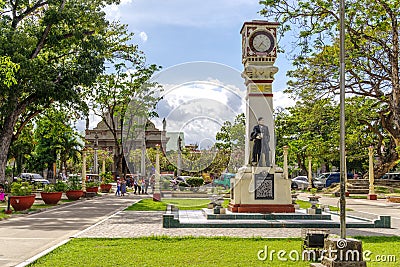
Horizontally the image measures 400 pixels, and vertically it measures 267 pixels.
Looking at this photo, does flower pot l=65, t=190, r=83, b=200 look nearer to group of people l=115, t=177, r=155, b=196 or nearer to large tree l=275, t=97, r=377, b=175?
group of people l=115, t=177, r=155, b=196

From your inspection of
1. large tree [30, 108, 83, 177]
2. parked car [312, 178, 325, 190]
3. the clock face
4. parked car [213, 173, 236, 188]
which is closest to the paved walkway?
parked car [213, 173, 236, 188]

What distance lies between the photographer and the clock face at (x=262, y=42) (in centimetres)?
1753

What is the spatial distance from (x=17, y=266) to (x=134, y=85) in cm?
2880

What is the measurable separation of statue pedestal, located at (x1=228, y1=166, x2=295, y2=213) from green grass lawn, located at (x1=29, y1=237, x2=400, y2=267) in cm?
480

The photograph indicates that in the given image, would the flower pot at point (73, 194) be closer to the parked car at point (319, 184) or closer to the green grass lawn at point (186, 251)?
the green grass lawn at point (186, 251)

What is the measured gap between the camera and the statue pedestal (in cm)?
1623

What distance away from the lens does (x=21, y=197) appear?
19.0 metres

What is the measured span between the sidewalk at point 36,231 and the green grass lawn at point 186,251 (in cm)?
63

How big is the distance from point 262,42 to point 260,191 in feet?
17.8

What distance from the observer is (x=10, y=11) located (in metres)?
25.4

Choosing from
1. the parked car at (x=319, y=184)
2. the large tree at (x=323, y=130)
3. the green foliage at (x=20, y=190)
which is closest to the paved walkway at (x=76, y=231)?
the green foliage at (x=20, y=190)

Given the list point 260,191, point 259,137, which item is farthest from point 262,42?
point 260,191

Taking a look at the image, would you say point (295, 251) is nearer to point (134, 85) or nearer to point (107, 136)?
point (134, 85)

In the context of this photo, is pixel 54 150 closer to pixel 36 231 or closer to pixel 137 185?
pixel 137 185
